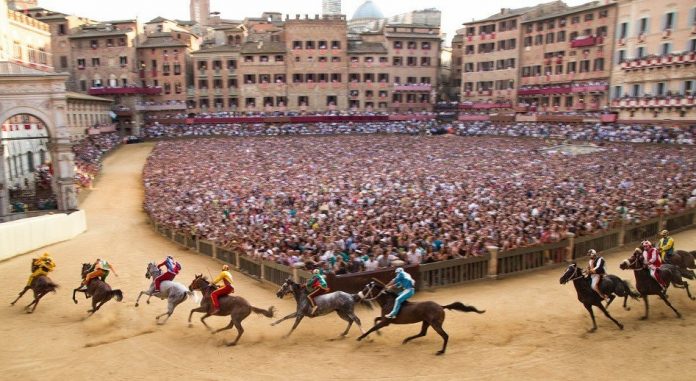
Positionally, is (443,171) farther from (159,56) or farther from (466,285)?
(159,56)

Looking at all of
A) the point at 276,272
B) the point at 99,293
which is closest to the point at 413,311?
the point at 276,272

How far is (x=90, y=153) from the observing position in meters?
44.3

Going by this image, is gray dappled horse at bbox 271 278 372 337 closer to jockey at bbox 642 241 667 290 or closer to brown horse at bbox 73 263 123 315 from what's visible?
brown horse at bbox 73 263 123 315

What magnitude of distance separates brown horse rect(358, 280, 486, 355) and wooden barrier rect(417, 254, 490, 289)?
3303 millimetres

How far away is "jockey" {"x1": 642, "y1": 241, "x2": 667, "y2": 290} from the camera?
456 inches

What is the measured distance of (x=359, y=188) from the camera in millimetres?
27906

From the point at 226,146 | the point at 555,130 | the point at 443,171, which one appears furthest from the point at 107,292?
the point at 555,130

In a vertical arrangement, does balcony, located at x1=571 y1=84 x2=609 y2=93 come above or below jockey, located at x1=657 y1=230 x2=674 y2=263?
above

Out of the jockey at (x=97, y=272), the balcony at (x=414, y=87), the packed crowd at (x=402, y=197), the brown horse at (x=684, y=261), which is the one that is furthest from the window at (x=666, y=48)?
the jockey at (x=97, y=272)

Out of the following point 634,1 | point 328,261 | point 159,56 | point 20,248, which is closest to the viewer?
point 328,261

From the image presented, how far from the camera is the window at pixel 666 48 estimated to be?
138ft

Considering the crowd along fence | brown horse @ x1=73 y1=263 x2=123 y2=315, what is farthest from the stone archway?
brown horse @ x1=73 y1=263 x2=123 y2=315

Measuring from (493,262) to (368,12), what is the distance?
299 ft

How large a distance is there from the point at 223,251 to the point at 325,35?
54033 millimetres
